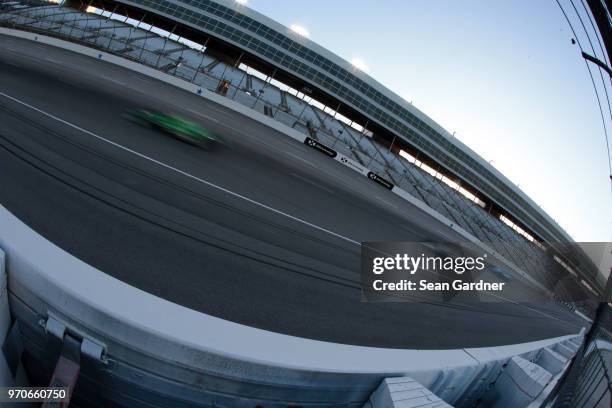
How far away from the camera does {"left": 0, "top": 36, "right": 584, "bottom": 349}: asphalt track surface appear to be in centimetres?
443

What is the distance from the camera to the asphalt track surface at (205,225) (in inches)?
175

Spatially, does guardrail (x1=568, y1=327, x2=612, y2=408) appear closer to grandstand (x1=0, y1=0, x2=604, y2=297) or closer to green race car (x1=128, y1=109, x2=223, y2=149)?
green race car (x1=128, y1=109, x2=223, y2=149)

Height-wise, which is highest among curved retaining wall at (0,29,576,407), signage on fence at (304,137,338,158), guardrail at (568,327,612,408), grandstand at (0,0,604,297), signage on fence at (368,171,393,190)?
grandstand at (0,0,604,297)

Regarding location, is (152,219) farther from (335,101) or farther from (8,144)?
(335,101)

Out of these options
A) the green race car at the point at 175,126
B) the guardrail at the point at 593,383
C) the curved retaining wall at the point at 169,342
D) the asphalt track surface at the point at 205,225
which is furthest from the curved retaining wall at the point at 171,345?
the green race car at the point at 175,126

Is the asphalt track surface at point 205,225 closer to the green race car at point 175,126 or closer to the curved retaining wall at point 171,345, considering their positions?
the green race car at point 175,126

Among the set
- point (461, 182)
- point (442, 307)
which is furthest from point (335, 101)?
point (442, 307)

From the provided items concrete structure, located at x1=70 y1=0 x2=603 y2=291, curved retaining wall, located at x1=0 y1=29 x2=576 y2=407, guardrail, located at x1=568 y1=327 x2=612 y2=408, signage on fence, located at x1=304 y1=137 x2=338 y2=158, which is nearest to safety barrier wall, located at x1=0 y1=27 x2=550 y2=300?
signage on fence, located at x1=304 y1=137 x2=338 y2=158

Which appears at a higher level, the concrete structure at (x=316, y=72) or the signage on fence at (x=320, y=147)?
the concrete structure at (x=316, y=72)

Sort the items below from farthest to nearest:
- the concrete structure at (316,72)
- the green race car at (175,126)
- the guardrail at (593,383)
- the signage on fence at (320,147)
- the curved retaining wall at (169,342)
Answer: the concrete structure at (316,72) → the signage on fence at (320,147) → the green race car at (175,126) → the guardrail at (593,383) → the curved retaining wall at (169,342)

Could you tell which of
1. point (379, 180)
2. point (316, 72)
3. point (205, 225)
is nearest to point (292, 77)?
point (316, 72)

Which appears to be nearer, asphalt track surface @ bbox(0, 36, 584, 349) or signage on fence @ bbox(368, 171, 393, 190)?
asphalt track surface @ bbox(0, 36, 584, 349)

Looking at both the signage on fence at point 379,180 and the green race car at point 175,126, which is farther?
the signage on fence at point 379,180

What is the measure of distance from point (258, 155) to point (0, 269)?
10406 millimetres
